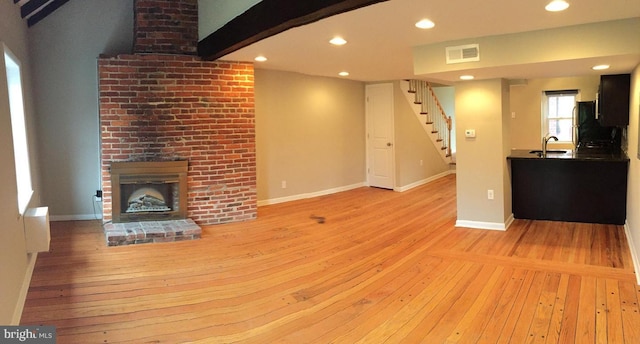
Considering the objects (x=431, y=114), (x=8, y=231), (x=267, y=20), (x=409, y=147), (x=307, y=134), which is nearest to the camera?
(x=8, y=231)

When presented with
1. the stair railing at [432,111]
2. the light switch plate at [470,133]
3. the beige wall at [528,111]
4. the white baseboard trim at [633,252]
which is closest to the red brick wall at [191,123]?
the light switch plate at [470,133]

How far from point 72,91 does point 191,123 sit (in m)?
1.71

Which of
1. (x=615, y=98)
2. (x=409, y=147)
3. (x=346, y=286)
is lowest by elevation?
(x=346, y=286)

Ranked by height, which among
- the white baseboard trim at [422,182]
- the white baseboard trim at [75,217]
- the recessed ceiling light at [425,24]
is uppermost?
the recessed ceiling light at [425,24]

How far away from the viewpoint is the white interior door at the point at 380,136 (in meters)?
8.05

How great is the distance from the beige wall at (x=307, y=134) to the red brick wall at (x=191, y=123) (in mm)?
884

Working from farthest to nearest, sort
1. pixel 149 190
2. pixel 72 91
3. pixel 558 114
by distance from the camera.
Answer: pixel 558 114 → pixel 72 91 → pixel 149 190

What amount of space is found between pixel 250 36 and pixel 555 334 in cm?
330

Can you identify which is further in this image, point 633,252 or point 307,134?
point 307,134

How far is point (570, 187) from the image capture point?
5.39 meters

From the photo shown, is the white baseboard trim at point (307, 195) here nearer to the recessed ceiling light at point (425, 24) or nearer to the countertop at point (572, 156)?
the countertop at point (572, 156)

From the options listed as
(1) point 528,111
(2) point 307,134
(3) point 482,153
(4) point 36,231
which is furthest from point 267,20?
(1) point 528,111

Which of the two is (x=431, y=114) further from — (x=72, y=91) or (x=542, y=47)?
(x=72, y=91)

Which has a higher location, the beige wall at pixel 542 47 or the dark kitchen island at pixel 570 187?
the beige wall at pixel 542 47
